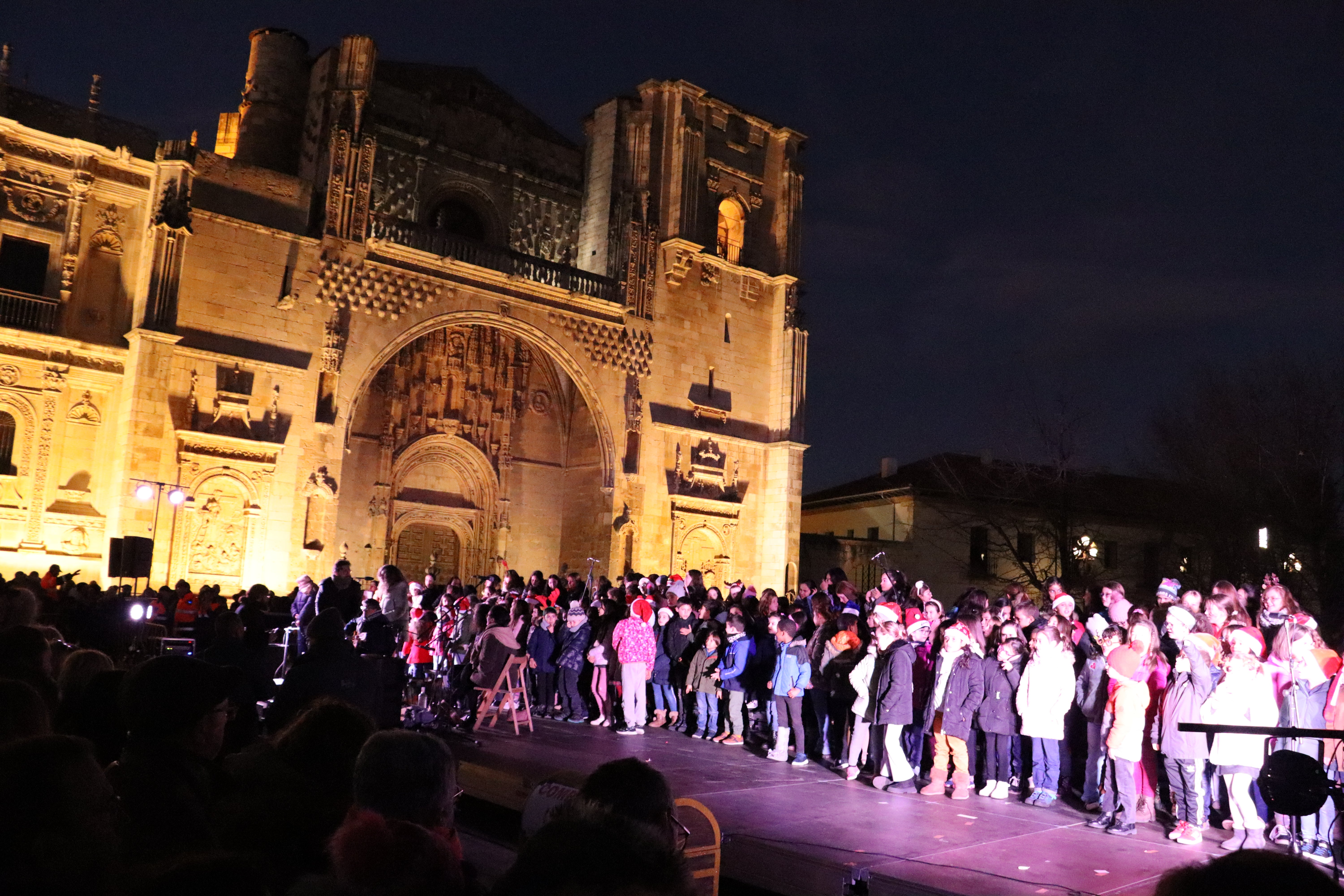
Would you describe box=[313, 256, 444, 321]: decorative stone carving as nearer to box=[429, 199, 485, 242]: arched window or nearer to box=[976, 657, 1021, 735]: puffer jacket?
box=[429, 199, 485, 242]: arched window

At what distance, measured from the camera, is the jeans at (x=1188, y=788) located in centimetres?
808

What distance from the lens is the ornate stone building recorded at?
19250 mm

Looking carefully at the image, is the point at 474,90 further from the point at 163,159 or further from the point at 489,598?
the point at 489,598

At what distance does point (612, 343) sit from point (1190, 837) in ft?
62.9

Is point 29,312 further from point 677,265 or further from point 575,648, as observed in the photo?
point 677,265

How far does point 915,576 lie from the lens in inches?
1346

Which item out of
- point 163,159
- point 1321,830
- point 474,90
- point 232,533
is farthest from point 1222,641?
point 474,90

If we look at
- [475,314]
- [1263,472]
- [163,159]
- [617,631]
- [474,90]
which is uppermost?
[474,90]

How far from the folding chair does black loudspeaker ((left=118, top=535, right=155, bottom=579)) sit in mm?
5562

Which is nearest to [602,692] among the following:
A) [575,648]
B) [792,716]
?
[575,648]

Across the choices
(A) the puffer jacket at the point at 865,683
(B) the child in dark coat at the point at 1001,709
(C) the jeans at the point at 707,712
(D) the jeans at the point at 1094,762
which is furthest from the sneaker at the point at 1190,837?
(C) the jeans at the point at 707,712

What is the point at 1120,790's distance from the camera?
8344 millimetres

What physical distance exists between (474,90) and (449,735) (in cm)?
1906

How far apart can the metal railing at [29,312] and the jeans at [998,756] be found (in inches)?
699
